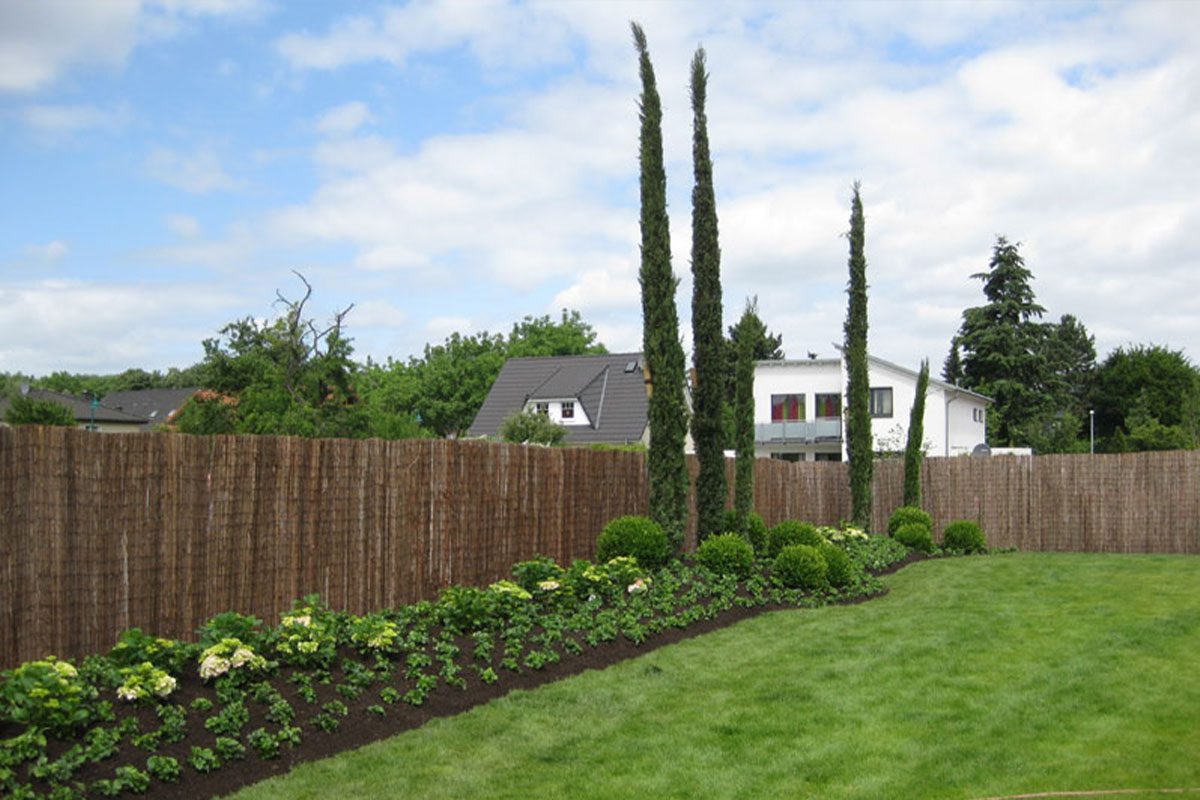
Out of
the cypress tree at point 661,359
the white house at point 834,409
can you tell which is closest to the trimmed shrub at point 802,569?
the cypress tree at point 661,359

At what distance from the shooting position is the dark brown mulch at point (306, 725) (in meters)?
5.76

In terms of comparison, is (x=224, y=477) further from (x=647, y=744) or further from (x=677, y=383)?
(x=677, y=383)

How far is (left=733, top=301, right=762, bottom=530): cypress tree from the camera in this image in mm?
18733

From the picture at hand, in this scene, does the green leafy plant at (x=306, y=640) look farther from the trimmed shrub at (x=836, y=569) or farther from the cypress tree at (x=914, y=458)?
the cypress tree at (x=914, y=458)

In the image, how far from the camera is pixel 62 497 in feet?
23.2

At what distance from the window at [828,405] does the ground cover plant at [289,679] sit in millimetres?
33763

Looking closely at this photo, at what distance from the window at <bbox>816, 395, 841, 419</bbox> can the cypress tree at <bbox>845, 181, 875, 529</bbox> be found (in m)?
21.7

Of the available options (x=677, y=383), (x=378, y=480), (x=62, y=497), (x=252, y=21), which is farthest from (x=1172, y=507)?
(x=62, y=497)

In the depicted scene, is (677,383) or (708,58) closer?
(677,383)

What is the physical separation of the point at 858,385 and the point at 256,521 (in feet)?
54.3

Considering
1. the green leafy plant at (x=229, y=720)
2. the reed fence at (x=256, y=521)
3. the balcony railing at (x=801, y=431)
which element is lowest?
the green leafy plant at (x=229, y=720)

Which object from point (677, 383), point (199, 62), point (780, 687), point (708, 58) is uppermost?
point (708, 58)

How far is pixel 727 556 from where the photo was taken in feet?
46.4

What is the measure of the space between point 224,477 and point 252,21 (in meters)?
5.22
